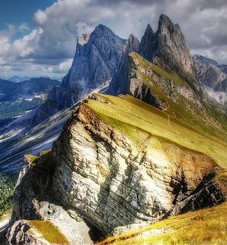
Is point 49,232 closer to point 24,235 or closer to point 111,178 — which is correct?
point 24,235

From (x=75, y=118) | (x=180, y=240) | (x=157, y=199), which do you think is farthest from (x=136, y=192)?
(x=180, y=240)

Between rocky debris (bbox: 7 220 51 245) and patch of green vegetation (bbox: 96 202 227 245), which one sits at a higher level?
patch of green vegetation (bbox: 96 202 227 245)

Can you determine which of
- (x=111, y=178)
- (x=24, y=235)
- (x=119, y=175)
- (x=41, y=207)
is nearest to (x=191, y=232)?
(x=119, y=175)

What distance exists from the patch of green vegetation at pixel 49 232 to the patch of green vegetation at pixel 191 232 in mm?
22306

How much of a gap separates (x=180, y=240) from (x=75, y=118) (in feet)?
142

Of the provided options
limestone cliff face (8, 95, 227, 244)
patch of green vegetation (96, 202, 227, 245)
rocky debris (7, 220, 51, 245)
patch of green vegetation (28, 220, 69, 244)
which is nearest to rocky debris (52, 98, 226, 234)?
limestone cliff face (8, 95, 227, 244)

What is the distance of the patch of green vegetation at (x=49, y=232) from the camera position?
66438mm

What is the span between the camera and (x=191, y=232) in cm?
4038

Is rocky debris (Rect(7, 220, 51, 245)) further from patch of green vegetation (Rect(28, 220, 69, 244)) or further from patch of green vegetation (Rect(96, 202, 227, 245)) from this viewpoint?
patch of green vegetation (Rect(96, 202, 227, 245))

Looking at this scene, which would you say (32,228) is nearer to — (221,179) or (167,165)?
(167,165)

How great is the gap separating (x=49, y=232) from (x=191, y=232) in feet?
119

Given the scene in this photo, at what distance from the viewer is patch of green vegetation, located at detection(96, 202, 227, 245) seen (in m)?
38.0

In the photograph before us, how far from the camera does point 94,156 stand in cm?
7438

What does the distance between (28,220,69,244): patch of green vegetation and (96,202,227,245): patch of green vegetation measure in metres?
22.3
